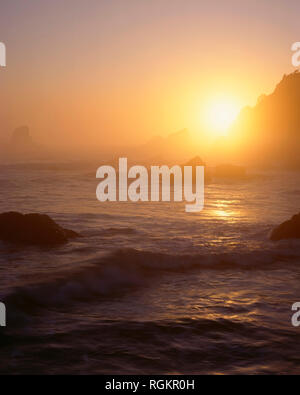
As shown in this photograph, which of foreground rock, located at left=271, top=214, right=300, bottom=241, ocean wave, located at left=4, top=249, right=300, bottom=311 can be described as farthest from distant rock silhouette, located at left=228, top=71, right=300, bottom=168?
ocean wave, located at left=4, top=249, right=300, bottom=311

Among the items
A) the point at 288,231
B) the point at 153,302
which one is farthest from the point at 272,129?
the point at 153,302

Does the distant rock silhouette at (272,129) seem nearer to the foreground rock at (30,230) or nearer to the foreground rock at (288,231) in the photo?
the foreground rock at (288,231)

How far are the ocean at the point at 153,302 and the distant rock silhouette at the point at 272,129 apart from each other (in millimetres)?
77707

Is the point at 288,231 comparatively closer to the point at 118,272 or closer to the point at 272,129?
the point at 118,272

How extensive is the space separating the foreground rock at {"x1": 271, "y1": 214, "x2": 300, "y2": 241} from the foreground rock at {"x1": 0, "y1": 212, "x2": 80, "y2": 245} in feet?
32.7

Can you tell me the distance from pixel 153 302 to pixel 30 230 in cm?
941

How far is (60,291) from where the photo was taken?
12445 mm

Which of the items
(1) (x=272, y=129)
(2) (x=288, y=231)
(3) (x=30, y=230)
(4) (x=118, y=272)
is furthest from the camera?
(1) (x=272, y=129)

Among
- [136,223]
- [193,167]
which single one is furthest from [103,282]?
[193,167]

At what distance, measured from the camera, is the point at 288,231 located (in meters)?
19.9

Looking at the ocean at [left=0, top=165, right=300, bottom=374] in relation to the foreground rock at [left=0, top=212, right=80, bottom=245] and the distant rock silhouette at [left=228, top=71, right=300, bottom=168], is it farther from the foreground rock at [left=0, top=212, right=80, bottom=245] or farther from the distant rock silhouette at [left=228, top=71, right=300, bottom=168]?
the distant rock silhouette at [left=228, top=71, right=300, bottom=168]

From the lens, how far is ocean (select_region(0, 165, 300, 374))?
27.7 ft
